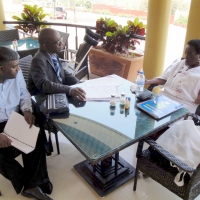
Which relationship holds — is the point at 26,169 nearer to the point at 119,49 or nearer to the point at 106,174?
the point at 106,174

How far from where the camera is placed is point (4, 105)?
1.68 m

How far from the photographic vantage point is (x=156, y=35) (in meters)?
→ 2.79

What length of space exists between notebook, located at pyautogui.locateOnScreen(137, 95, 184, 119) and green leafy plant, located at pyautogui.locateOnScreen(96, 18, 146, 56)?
6.45 feet

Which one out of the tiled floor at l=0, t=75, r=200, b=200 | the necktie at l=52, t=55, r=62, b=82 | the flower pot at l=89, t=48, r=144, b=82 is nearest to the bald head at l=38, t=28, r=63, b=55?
the necktie at l=52, t=55, r=62, b=82

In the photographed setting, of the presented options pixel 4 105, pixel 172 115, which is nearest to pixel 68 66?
pixel 4 105

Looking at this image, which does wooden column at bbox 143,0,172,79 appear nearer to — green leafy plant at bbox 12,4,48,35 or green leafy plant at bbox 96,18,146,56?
green leafy plant at bbox 96,18,146,56

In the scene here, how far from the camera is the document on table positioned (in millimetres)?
1513

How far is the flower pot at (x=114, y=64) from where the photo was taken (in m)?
3.37

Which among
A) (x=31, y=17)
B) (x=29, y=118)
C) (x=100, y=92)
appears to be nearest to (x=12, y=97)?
(x=29, y=118)

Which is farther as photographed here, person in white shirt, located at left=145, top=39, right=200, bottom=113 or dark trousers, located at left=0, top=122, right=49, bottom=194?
person in white shirt, located at left=145, top=39, right=200, bottom=113

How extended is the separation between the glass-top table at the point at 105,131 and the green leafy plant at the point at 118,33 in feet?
5.75

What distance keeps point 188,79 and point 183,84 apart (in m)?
0.07

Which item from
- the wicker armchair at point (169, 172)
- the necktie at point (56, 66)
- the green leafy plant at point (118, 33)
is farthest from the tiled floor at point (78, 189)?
the green leafy plant at point (118, 33)

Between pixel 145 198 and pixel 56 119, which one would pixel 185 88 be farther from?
pixel 56 119
